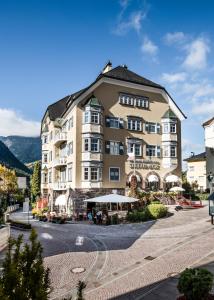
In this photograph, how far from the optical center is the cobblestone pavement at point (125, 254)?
40.0 ft

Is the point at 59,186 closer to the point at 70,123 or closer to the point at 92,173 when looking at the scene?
the point at 92,173

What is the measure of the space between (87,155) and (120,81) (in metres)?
11.7

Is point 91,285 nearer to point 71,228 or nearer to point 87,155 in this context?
point 71,228

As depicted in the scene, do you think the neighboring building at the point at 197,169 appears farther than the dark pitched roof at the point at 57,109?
Yes

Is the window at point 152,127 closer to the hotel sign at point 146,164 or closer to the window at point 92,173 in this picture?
the hotel sign at point 146,164

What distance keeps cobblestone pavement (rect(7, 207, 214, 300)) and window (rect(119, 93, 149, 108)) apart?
19065 mm

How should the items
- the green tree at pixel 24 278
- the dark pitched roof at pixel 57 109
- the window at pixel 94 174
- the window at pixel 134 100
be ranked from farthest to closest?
1. the dark pitched roof at pixel 57 109
2. the window at pixel 134 100
3. the window at pixel 94 174
4. the green tree at pixel 24 278

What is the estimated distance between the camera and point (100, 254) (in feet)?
57.4

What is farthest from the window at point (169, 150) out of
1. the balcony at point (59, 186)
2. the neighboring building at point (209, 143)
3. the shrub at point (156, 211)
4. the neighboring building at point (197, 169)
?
the neighboring building at point (197, 169)

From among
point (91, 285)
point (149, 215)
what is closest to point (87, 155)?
point (149, 215)

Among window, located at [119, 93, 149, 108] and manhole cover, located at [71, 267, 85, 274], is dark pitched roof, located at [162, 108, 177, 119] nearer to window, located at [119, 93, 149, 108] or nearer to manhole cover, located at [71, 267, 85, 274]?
window, located at [119, 93, 149, 108]

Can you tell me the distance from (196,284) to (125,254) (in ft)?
30.4

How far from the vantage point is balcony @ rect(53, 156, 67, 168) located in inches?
1645

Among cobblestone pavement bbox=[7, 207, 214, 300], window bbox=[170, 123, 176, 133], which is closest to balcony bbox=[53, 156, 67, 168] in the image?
cobblestone pavement bbox=[7, 207, 214, 300]
